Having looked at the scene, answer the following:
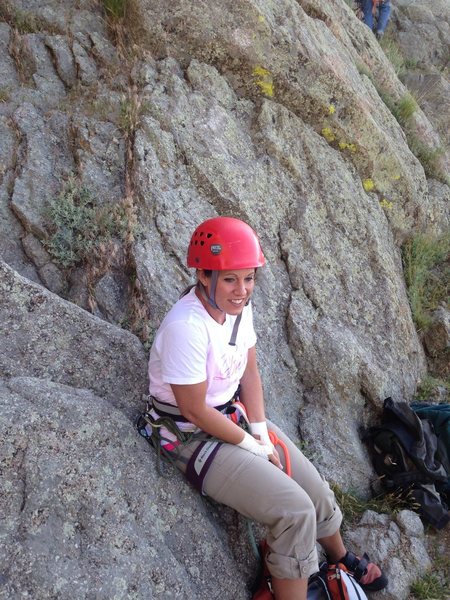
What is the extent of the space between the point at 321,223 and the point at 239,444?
3420 mm

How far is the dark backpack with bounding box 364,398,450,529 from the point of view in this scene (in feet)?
15.8

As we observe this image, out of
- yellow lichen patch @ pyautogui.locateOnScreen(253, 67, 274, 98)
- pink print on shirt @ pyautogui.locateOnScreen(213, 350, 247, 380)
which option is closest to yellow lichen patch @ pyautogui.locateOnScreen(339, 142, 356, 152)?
yellow lichen patch @ pyautogui.locateOnScreen(253, 67, 274, 98)

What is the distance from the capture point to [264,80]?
20.1 ft

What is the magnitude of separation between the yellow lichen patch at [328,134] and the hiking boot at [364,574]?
4758 mm

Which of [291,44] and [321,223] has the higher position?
[291,44]

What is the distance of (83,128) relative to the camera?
204 inches

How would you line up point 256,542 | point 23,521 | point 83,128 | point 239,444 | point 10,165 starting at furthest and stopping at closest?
point 83,128 < point 10,165 < point 256,542 < point 239,444 < point 23,521

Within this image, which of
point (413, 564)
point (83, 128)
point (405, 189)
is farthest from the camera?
point (405, 189)

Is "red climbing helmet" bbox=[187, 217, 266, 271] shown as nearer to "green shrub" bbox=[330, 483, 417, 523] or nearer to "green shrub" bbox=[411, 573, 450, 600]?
"green shrub" bbox=[330, 483, 417, 523]

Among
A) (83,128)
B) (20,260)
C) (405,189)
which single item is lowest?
(20,260)

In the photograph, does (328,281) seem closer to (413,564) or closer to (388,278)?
(388,278)

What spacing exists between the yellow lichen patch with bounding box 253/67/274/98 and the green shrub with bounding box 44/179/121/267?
262 centimetres

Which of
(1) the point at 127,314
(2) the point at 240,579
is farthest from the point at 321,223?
(2) the point at 240,579

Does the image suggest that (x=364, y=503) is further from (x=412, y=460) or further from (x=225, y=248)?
(x=225, y=248)
